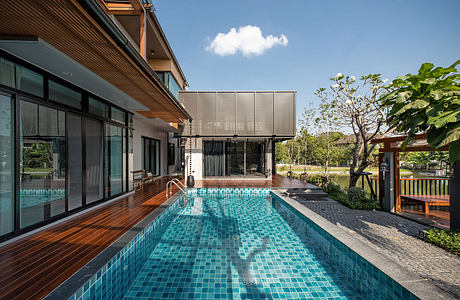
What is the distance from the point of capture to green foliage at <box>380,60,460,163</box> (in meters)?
2.63

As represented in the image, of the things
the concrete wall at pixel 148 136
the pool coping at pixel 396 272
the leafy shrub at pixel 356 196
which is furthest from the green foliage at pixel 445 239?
the concrete wall at pixel 148 136

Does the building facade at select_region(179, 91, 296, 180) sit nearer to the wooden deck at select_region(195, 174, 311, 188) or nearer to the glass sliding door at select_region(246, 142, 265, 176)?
the glass sliding door at select_region(246, 142, 265, 176)

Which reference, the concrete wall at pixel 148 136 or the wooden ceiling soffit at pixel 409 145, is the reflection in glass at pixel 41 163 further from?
the wooden ceiling soffit at pixel 409 145

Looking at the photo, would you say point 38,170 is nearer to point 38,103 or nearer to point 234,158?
Result: point 38,103

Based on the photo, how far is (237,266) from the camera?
10.9 ft

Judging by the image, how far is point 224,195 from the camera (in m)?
8.48

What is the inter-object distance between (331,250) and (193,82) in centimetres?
1999

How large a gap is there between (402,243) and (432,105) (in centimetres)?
267

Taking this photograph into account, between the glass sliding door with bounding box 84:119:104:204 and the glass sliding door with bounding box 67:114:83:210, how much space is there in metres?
0.20

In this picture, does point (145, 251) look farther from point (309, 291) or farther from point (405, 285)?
point (405, 285)

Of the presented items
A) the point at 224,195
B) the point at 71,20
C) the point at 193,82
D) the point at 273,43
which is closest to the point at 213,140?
the point at 224,195

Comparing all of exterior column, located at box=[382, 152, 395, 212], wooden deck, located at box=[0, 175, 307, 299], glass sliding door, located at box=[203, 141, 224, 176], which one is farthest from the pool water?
glass sliding door, located at box=[203, 141, 224, 176]

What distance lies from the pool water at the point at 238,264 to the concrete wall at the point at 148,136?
522 cm

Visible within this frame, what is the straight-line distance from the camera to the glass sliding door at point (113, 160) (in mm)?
6047
